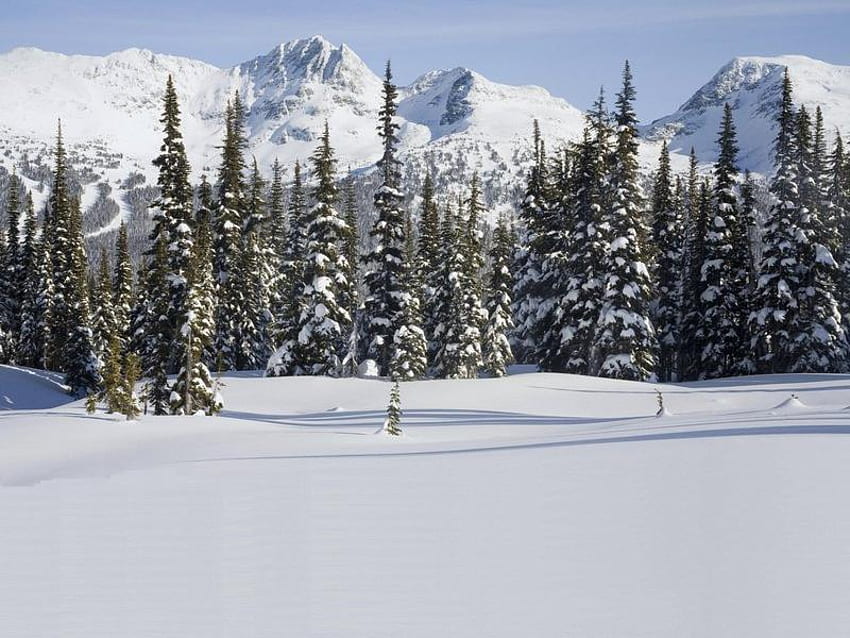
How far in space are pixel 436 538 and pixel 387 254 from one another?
33.4 m

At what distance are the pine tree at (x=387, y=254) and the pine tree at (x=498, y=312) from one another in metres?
7.55

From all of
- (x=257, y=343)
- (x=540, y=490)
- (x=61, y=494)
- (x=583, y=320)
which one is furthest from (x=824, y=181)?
(x=61, y=494)

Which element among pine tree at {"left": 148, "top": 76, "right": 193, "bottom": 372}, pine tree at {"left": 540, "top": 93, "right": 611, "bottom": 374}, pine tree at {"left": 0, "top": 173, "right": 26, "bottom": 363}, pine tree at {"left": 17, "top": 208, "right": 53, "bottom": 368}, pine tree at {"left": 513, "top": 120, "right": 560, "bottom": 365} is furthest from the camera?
pine tree at {"left": 0, "top": 173, "right": 26, "bottom": 363}

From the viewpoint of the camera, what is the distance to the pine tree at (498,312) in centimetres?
4669

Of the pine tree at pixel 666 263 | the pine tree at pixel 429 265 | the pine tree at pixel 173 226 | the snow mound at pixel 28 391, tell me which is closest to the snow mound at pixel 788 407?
the pine tree at pixel 173 226

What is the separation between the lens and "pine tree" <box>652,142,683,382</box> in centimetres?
4884

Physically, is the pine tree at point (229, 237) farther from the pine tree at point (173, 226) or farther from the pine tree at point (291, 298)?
the pine tree at point (173, 226)

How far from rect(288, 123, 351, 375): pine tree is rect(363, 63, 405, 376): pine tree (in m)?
2.26

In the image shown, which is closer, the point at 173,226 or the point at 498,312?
the point at 173,226

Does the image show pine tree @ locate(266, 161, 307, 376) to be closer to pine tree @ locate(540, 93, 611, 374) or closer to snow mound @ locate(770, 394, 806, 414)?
pine tree @ locate(540, 93, 611, 374)

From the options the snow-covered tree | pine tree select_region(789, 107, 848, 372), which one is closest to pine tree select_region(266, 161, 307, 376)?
the snow-covered tree

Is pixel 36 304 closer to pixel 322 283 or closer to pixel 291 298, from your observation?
pixel 291 298

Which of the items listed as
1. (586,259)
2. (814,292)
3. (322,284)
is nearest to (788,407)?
(586,259)

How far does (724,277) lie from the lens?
4303 cm
